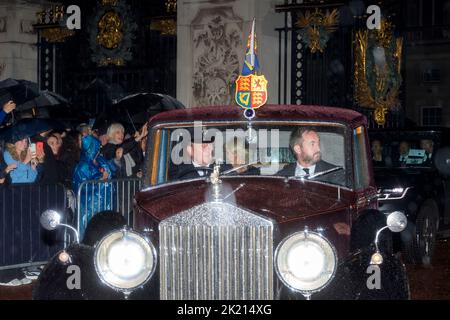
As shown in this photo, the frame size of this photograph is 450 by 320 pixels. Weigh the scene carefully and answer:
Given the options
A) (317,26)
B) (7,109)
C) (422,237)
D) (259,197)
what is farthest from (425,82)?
(259,197)

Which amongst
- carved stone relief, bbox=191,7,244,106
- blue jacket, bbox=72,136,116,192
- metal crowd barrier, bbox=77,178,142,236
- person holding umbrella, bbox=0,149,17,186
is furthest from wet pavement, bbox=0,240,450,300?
carved stone relief, bbox=191,7,244,106

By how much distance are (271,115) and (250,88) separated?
9.8 inches

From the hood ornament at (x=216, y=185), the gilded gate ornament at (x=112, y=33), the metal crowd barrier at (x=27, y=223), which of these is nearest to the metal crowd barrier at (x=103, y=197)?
the metal crowd barrier at (x=27, y=223)

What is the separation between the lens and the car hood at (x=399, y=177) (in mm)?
11945

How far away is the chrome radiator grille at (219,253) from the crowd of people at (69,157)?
5051mm

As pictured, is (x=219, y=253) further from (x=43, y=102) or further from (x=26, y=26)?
(x=26, y=26)

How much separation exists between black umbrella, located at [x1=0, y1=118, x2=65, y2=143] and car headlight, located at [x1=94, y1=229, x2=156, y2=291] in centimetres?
530

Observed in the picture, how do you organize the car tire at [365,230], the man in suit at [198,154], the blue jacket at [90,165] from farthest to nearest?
1. the blue jacket at [90,165]
2. the man in suit at [198,154]
3. the car tire at [365,230]

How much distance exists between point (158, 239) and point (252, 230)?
658 mm

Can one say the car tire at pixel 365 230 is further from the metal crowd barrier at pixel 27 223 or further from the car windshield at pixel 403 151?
the car windshield at pixel 403 151

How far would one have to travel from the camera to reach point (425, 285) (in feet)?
34.0

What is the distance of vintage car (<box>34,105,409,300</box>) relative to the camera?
5.59 m
